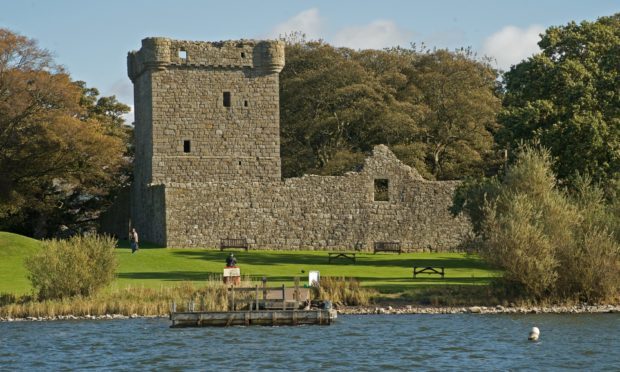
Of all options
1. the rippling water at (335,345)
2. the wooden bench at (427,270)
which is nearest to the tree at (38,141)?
the wooden bench at (427,270)

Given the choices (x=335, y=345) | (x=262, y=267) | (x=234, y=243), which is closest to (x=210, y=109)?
(x=234, y=243)

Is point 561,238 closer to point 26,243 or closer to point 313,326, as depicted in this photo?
point 313,326

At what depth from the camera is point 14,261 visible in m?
44.1

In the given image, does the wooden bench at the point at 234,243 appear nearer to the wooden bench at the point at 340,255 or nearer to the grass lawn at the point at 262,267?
the grass lawn at the point at 262,267

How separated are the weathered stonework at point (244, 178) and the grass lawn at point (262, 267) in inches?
57.4

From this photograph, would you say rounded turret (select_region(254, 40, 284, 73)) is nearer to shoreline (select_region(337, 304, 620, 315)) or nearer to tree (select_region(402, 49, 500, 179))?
tree (select_region(402, 49, 500, 179))

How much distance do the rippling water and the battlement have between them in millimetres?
18052

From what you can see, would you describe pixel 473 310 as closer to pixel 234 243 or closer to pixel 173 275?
pixel 173 275

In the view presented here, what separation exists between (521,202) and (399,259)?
11.4 meters

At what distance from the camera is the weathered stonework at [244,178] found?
5162 cm

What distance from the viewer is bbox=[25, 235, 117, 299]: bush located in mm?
37500

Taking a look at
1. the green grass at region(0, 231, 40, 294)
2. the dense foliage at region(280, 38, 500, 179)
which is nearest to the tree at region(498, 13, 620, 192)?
the green grass at region(0, 231, 40, 294)

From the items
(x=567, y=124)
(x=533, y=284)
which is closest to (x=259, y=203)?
(x=567, y=124)

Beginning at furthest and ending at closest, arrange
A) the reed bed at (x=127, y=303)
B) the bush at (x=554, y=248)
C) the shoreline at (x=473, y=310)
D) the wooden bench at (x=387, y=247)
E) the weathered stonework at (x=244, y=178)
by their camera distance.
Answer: the wooden bench at (x=387, y=247) < the weathered stonework at (x=244, y=178) < the bush at (x=554, y=248) < the shoreline at (x=473, y=310) < the reed bed at (x=127, y=303)
